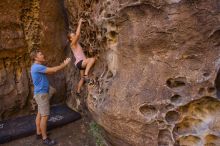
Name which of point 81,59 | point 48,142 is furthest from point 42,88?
point 48,142

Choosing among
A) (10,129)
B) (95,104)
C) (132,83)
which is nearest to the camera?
(132,83)

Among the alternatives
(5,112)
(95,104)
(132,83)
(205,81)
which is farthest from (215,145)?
(5,112)

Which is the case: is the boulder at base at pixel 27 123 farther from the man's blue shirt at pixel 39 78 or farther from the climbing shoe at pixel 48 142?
the man's blue shirt at pixel 39 78

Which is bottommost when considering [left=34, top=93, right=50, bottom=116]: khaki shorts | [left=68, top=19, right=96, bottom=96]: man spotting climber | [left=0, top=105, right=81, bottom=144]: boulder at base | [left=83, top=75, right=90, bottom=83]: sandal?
[left=0, top=105, right=81, bottom=144]: boulder at base

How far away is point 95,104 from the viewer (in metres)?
3.83

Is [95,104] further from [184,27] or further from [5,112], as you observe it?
[5,112]

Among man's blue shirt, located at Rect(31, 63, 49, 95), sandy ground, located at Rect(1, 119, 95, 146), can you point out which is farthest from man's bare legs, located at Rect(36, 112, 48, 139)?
man's blue shirt, located at Rect(31, 63, 49, 95)

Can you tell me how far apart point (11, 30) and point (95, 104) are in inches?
77.3

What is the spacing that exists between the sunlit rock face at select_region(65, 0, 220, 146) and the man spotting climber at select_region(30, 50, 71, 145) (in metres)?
1.11

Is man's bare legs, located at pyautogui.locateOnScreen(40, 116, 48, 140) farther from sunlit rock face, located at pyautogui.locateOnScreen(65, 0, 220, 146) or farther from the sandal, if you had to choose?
sunlit rock face, located at pyautogui.locateOnScreen(65, 0, 220, 146)

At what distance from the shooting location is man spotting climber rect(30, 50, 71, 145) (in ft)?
13.9

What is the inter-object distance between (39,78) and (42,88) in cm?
14

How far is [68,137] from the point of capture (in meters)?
Answer: 4.59

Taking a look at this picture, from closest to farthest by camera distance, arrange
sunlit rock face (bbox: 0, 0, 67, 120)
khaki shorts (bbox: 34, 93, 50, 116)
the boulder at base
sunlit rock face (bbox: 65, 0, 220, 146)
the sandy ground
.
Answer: sunlit rock face (bbox: 65, 0, 220, 146)
khaki shorts (bbox: 34, 93, 50, 116)
the sandy ground
the boulder at base
sunlit rock face (bbox: 0, 0, 67, 120)
